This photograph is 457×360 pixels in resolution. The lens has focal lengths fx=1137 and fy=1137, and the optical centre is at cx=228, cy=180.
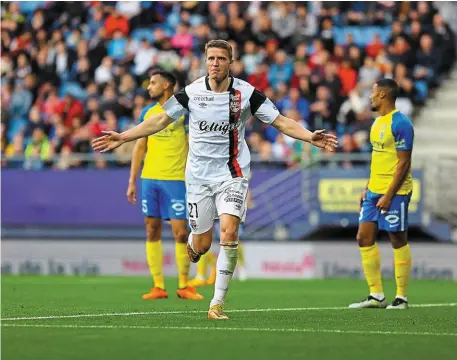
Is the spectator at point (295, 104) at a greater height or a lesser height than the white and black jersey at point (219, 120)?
greater

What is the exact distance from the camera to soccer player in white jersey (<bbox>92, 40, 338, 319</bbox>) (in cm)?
957

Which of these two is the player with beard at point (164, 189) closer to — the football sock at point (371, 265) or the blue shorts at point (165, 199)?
the blue shorts at point (165, 199)

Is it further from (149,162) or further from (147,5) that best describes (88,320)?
(147,5)

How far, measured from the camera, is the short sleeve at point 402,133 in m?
11.4

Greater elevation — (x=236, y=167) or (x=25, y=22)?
(x=25, y=22)

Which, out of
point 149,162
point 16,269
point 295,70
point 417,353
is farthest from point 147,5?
point 417,353

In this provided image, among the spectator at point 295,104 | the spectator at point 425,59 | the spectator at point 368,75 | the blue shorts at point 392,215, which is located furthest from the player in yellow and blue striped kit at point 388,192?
the spectator at point 425,59

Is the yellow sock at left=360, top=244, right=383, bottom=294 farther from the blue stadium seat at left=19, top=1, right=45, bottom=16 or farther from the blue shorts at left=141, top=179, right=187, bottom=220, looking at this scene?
the blue stadium seat at left=19, top=1, right=45, bottom=16

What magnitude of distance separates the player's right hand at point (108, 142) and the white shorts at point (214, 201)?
2.61 ft

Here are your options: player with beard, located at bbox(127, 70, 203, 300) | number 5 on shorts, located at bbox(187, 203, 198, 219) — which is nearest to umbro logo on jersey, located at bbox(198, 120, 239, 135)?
number 5 on shorts, located at bbox(187, 203, 198, 219)

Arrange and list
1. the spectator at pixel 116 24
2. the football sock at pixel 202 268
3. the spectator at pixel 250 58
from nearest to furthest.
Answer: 1. the football sock at pixel 202 268
2. the spectator at pixel 250 58
3. the spectator at pixel 116 24

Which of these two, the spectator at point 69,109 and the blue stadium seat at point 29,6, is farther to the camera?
the blue stadium seat at point 29,6

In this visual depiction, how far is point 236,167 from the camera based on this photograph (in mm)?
9773

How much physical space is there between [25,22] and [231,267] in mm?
17368
